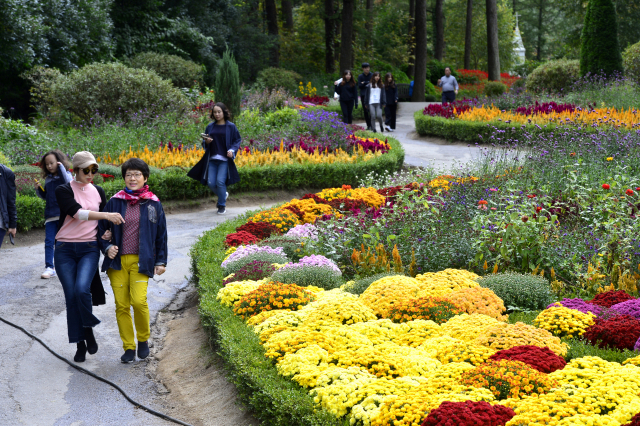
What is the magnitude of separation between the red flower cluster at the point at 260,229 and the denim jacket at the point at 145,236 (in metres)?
2.66

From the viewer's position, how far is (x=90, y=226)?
214 inches

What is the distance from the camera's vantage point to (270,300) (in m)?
5.30

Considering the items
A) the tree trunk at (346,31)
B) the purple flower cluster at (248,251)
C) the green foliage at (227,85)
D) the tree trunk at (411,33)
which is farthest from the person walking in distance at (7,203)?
the tree trunk at (411,33)

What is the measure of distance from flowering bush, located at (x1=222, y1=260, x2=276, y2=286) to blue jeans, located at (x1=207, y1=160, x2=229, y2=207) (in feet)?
14.5

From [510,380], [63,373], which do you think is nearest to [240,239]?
[63,373]

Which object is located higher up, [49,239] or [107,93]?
[107,93]

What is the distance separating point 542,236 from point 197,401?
11.6 feet

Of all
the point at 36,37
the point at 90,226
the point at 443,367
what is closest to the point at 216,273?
the point at 90,226

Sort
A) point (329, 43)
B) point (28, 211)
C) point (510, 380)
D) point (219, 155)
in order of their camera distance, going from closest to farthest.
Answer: point (510, 380) → point (28, 211) → point (219, 155) → point (329, 43)

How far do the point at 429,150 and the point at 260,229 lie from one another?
9.47 meters

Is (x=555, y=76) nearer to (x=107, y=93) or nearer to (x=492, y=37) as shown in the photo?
(x=492, y=37)

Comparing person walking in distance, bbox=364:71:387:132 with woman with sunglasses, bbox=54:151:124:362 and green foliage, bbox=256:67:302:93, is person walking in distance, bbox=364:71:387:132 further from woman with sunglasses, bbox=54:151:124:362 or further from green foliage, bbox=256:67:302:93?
woman with sunglasses, bbox=54:151:124:362

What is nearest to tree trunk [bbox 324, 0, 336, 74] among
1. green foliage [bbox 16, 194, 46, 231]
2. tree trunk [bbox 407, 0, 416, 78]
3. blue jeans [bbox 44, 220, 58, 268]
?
tree trunk [bbox 407, 0, 416, 78]

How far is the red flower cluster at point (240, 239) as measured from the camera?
756cm
